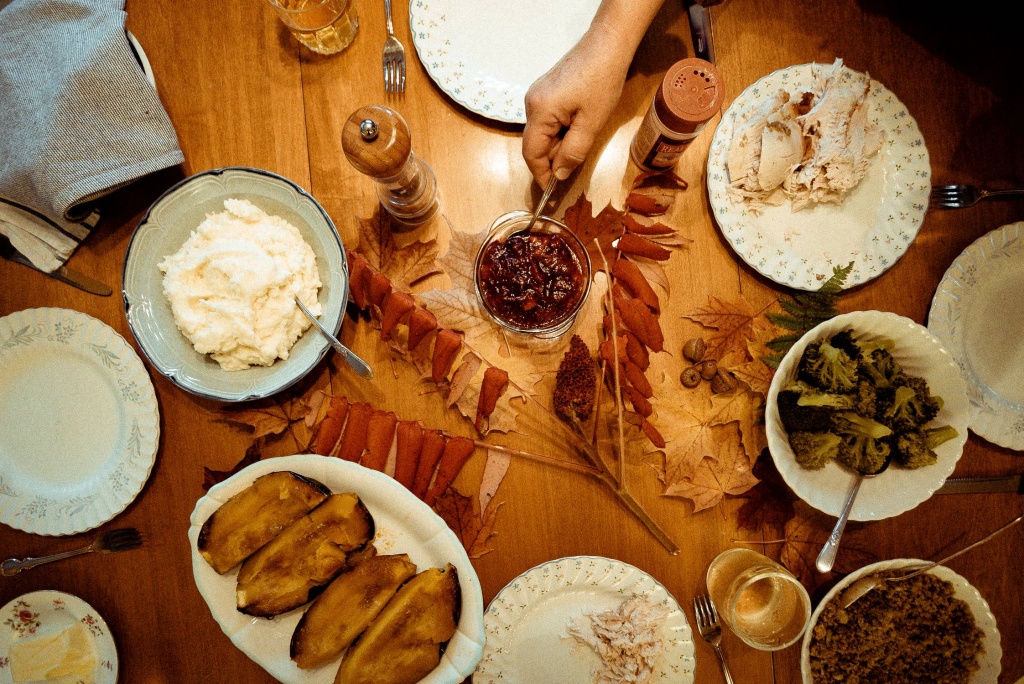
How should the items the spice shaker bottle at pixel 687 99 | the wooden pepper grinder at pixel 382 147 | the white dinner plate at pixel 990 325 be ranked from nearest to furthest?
1. the wooden pepper grinder at pixel 382 147
2. the spice shaker bottle at pixel 687 99
3. the white dinner plate at pixel 990 325

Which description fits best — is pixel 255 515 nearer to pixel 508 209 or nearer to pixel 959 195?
pixel 508 209

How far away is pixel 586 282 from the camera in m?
1.67

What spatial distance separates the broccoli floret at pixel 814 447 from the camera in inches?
60.9

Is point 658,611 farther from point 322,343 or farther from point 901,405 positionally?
point 322,343

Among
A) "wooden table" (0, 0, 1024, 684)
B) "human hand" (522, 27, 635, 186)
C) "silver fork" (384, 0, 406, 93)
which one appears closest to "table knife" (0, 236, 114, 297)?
"wooden table" (0, 0, 1024, 684)

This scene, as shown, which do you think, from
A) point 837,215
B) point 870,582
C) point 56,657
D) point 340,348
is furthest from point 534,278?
point 56,657

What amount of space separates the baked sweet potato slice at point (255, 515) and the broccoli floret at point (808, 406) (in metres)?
1.33

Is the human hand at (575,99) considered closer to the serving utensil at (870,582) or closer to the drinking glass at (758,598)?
the drinking glass at (758,598)

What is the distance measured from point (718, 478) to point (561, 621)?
0.65 metres

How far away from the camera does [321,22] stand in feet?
5.74

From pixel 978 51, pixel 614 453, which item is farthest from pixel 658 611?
pixel 978 51

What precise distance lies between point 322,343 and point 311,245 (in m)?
0.30

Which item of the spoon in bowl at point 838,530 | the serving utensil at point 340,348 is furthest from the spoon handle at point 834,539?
the serving utensil at point 340,348

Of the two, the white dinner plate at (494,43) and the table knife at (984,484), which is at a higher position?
the white dinner plate at (494,43)
